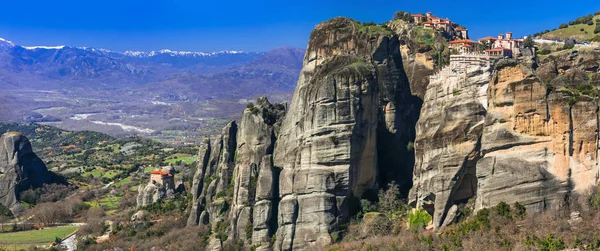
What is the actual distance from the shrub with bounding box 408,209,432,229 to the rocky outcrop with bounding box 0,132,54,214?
49.3 metres

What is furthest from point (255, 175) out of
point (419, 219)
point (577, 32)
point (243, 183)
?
point (577, 32)

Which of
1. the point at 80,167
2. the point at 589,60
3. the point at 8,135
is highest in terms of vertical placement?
the point at 589,60

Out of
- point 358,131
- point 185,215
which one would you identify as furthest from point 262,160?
point 185,215

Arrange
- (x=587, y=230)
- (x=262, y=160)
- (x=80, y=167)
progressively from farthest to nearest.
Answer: (x=80, y=167) → (x=262, y=160) → (x=587, y=230)

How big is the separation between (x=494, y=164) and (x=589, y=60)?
15.8 m

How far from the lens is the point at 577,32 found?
71562 mm

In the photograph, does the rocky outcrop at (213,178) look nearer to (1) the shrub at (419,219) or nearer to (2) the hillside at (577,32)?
(1) the shrub at (419,219)

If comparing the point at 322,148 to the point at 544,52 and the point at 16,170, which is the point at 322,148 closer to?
the point at 544,52

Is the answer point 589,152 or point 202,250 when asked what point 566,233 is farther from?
Answer: point 202,250

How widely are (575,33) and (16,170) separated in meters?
61.8

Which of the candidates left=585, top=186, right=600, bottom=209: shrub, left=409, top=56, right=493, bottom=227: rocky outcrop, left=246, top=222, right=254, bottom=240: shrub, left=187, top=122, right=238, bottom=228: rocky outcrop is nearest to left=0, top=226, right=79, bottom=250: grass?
left=187, top=122, right=238, bottom=228: rocky outcrop

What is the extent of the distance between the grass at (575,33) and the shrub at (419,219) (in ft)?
122

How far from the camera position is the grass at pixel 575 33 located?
Answer: 68375mm

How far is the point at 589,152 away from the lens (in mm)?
31547
